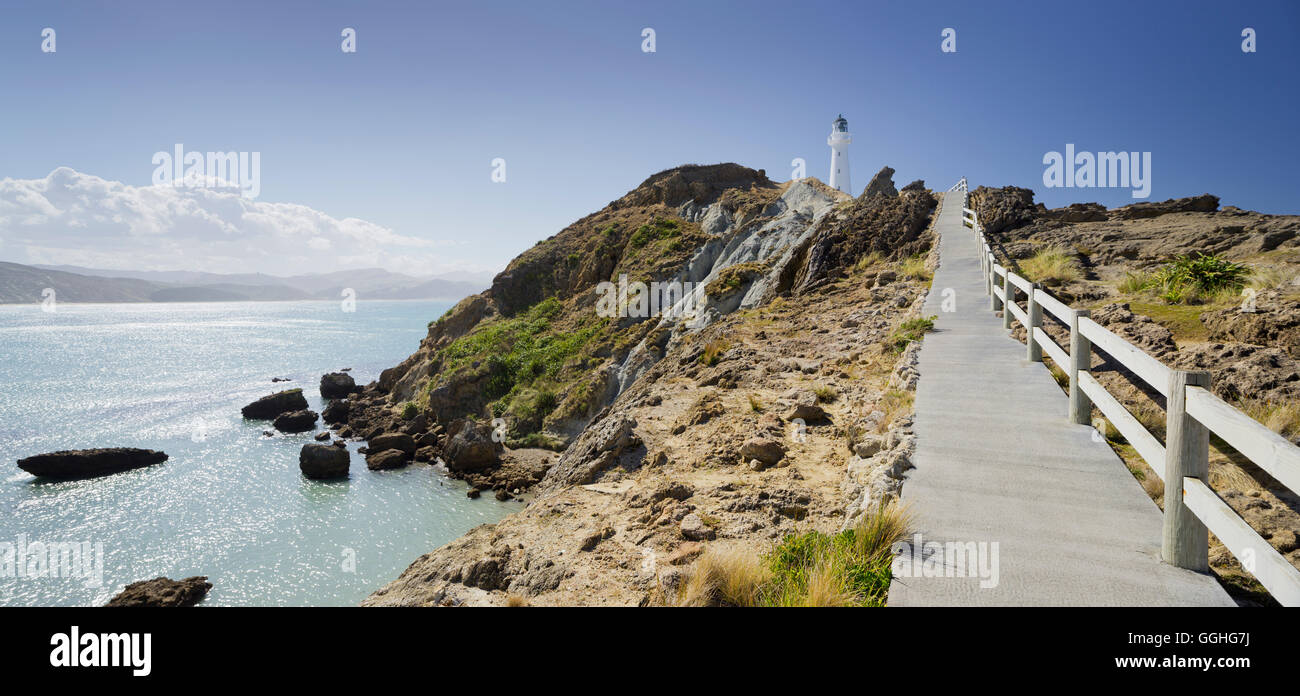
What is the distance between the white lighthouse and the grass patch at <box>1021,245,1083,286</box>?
54.3 metres

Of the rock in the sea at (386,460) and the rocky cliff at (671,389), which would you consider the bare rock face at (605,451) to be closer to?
the rocky cliff at (671,389)

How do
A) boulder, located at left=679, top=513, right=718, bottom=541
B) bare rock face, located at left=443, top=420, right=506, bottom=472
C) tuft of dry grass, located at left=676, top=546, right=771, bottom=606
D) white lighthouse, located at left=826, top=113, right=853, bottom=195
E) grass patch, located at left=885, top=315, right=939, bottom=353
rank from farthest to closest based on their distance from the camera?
white lighthouse, located at left=826, top=113, right=853, bottom=195 → bare rock face, located at left=443, top=420, right=506, bottom=472 → grass patch, located at left=885, top=315, right=939, bottom=353 → boulder, located at left=679, top=513, right=718, bottom=541 → tuft of dry grass, located at left=676, top=546, right=771, bottom=606

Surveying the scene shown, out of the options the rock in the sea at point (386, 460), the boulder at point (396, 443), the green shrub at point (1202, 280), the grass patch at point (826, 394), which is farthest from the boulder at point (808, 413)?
the boulder at point (396, 443)

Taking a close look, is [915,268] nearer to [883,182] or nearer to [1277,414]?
[1277,414]

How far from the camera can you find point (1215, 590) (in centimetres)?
314

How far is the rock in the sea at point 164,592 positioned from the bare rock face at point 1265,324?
2152cm

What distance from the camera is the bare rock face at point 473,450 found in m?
23.0

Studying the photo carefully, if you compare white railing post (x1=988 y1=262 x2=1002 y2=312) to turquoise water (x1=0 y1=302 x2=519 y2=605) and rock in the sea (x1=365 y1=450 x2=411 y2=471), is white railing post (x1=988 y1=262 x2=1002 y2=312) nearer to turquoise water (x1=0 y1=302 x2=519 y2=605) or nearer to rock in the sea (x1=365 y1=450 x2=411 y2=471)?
turquoise water (x1=0 y1=302 x2=519 y2=605)

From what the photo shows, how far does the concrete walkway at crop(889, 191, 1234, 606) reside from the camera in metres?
3.24

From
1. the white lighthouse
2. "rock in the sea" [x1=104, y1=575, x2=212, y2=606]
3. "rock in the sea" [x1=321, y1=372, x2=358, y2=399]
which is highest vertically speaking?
the white lighthouse

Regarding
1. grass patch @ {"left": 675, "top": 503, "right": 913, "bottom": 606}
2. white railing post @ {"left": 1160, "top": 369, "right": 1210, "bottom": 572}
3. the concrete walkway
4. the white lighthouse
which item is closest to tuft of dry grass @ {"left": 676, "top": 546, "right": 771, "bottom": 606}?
grass patch @ {"left": 675, "top": 503, "right": 913, "bottom": 606}
